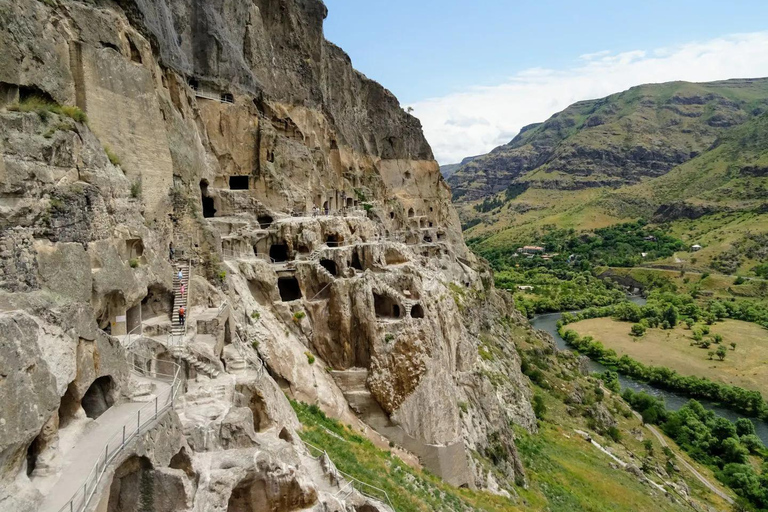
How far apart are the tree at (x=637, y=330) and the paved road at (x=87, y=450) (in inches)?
3782

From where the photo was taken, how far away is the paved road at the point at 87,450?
30.2 ft

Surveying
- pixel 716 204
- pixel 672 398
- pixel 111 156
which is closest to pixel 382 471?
pixel 111 156

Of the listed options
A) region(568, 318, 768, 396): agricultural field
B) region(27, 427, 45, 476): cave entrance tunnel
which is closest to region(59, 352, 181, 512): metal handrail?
region(27, 427, 45, 476): cave entrance tunnel

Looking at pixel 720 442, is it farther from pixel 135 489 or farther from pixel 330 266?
pixel 135 489

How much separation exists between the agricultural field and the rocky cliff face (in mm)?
42582

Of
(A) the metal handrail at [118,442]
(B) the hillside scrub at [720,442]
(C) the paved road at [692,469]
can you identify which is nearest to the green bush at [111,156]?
(A) the metal handrail at [118,442]

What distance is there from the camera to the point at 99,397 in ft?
41.7

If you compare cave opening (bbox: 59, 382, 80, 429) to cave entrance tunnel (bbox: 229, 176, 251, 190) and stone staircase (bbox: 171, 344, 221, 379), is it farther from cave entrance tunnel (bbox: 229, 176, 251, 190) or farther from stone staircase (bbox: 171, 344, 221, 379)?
cave entrance tunnel (bbox: 229, 176, 251, 190)

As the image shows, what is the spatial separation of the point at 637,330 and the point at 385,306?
Result: 7901 cm

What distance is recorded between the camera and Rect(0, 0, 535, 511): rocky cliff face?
11.4m

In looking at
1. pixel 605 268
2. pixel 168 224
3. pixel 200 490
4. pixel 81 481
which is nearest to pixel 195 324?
pixel 168 224

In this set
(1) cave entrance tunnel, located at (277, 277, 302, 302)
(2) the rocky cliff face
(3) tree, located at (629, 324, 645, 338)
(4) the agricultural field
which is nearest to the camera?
(2) the rocky cliff face

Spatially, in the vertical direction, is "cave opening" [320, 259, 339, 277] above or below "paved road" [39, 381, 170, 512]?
above

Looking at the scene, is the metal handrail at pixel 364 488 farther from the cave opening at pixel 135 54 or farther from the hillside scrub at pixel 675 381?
the hillside scrub at pixel 675 381
